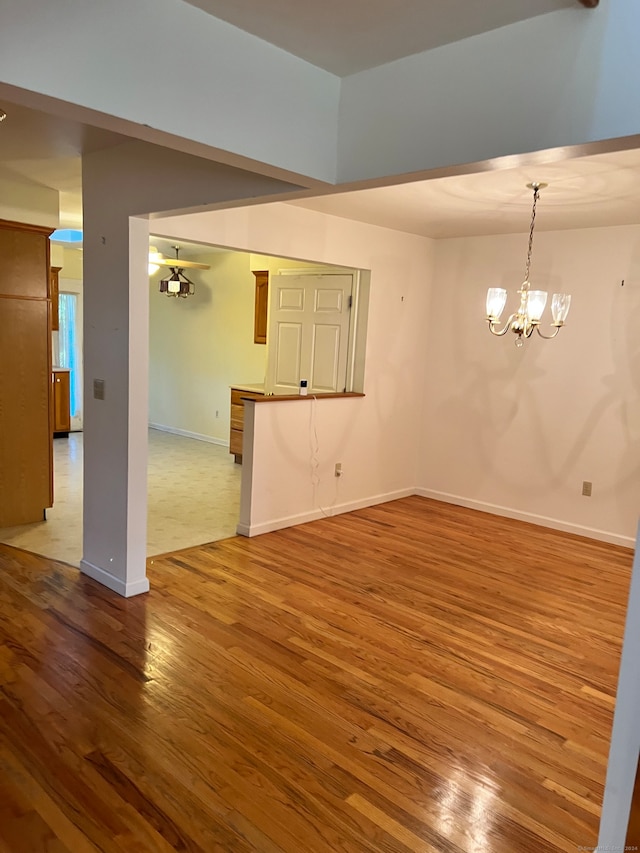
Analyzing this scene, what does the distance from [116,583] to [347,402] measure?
2.43 m

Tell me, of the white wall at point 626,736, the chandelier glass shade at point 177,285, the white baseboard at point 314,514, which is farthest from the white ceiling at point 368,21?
the chandelier glass shade at point 177,285

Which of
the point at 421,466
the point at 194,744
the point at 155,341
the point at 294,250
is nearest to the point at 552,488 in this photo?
the point at 421,466

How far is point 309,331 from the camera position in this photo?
5445mm

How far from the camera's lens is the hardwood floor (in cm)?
192

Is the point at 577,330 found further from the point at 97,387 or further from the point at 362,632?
the point at 97,387

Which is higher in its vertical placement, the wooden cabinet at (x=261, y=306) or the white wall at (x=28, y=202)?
the white wall at (x=28, y=202)

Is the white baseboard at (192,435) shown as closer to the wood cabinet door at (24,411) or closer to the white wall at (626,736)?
the wood cabinet door at (24,411)

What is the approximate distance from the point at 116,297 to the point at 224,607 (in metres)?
1.83

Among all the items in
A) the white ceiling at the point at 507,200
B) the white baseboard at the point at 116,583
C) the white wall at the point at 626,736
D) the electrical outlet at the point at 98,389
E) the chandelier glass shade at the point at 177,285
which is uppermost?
the white ceiling at the point at 507,200

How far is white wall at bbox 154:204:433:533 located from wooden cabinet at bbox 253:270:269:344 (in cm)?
205

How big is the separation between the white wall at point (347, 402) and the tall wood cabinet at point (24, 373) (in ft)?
4.91

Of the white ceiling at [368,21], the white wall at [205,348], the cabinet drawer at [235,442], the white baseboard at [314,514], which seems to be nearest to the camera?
the white ceiling at [368,21]

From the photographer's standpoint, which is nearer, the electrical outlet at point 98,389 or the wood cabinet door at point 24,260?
the electrical outlet at point 98,389

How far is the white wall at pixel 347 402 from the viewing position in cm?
427
